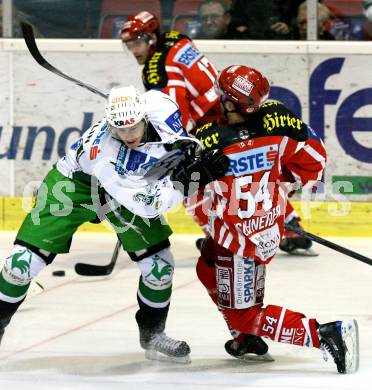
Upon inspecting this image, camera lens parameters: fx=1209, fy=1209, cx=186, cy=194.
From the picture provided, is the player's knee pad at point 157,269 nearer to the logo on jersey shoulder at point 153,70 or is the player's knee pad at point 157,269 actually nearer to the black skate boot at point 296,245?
the logo on jersey shoulder at point 153,70

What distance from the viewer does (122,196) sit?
3889 millimetres

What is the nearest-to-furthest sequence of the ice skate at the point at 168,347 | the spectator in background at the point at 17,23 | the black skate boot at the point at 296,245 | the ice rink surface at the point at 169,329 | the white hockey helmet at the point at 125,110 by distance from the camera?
the white hockey helmet at the point at 125,110 < the ice rink surface at the point at 169,329 < the ice skate at the point at 168,347 < the black skate boot at the point at 296,245 < the spectator in background at the point at 17,23

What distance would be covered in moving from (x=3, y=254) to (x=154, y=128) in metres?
2.52

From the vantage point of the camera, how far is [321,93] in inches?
265

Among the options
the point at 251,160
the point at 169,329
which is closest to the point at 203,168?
the point at 251,160

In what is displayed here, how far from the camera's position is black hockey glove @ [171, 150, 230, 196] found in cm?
383

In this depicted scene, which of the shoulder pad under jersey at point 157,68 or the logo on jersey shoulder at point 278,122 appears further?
the shoulder pad under jersey at point 157,68

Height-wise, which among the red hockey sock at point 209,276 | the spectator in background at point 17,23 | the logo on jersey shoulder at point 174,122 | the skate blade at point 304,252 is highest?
the spectator in background at point 17,23

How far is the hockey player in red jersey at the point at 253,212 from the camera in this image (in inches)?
152

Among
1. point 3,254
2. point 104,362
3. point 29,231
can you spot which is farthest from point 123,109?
point 3,254

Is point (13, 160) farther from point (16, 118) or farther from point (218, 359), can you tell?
point (218, 359)

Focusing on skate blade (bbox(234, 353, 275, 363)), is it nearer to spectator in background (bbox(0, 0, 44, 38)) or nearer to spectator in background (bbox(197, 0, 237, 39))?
spectator in background (bbox(197, 0, 237, 39))

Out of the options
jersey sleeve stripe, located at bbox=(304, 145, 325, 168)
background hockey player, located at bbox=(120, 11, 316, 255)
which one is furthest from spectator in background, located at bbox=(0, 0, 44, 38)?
jersey sleeve stripe, located at bbox=(304, 145, 325, 168)

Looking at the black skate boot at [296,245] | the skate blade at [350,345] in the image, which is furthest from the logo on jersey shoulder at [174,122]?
the black skate boot at [296,245]
